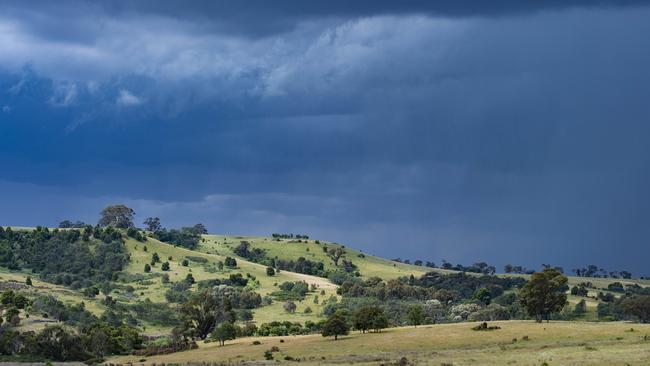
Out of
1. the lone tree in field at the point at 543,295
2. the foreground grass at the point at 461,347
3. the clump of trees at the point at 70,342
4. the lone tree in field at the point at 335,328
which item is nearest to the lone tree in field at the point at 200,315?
the clump of trees at the point at 70,342

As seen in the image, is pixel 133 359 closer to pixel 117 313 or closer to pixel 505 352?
pixel 505 352

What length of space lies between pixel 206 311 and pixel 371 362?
62.5m

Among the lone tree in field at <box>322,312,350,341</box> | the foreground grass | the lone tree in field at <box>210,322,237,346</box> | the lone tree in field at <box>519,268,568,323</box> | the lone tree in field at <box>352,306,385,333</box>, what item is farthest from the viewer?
the lone tree in field at <box>519,268,568,323</box>

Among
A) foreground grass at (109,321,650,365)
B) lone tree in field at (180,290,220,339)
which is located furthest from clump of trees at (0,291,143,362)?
lone tree in field at (180,290,220,339)

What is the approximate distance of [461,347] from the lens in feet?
366

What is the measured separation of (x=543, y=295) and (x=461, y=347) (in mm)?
36459

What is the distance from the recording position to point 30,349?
12656 cm

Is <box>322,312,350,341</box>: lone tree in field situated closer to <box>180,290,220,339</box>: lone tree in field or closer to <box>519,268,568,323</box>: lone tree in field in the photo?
<box>180,290,220,339</box>: lone tree in field

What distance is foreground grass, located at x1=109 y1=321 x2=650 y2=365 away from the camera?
92.2m

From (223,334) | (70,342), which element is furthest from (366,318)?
(70,342)

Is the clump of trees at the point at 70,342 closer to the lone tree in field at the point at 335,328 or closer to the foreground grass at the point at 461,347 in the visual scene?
the foreground grass at the point at 461,347

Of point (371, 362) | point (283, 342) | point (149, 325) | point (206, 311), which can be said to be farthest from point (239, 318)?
point (371, 362)

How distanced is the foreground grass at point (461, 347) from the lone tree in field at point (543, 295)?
8.27 meters

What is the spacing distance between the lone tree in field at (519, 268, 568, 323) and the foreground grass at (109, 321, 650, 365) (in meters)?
8.27
